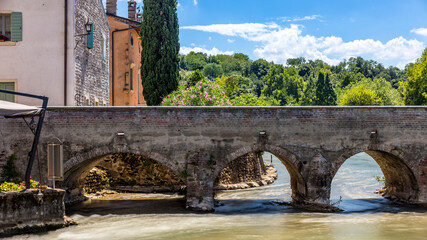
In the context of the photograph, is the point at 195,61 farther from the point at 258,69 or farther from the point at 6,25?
the point at 6,25

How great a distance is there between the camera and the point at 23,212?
1373cm

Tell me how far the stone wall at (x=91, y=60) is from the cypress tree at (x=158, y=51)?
233cm

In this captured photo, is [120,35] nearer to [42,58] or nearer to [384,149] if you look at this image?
[42,58]

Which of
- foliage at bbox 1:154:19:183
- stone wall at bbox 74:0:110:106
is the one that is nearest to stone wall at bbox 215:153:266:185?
stone wall at bbox 74:0:110:106

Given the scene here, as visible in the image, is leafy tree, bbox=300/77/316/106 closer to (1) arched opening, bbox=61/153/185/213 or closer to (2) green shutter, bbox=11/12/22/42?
(1) arched opening, bbox=61/153/185/213

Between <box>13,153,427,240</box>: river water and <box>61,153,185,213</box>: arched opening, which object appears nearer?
<box>13,153,427,240</box>: river water

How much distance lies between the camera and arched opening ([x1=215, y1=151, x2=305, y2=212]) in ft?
65.4

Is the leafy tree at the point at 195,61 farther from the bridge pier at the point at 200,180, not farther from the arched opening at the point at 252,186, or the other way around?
the bridge pier at the point at 200,180

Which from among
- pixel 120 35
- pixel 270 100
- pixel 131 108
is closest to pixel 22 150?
pixel 131 108

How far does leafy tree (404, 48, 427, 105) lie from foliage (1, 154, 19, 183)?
34.0 meters

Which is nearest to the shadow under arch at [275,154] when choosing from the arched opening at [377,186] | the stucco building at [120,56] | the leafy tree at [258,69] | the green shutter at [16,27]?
the arched opening at [377,186]

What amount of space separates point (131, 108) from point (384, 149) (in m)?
9.85

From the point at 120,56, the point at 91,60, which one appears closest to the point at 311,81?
the point at 120,56

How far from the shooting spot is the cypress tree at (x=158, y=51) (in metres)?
Result: 26.4
